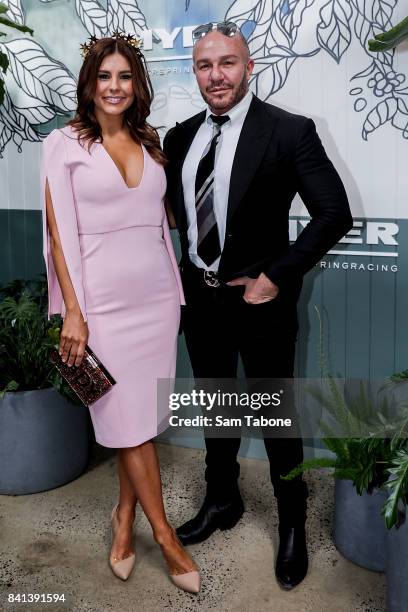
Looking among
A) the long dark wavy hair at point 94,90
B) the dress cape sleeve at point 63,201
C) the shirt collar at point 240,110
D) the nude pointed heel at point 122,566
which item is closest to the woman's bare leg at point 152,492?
the nude pointed heel at point 122,566

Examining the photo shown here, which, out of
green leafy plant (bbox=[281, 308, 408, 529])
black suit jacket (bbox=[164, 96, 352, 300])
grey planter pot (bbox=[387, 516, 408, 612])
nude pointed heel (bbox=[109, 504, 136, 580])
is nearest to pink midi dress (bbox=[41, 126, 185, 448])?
black suit jacket (bbox=[164, 96, 352, 300])

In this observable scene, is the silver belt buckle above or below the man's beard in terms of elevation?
below

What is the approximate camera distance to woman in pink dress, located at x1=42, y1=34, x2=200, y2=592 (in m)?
1.98

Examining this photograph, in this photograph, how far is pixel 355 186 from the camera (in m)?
2.71

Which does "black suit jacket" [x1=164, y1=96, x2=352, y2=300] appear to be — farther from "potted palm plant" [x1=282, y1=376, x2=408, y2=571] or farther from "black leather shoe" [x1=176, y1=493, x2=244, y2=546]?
"black leather shoe" [x1=176, y1=493, x2=244, y2=546]

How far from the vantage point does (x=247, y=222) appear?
2.14 metres

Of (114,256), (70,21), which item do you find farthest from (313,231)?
(70,21)

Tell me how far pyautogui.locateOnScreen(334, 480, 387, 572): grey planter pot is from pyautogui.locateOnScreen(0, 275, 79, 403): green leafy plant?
45.8 inches

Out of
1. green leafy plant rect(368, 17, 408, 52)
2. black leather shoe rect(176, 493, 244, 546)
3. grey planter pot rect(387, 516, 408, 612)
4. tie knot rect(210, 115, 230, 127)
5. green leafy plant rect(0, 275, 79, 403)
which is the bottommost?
black leather shoe rect(176, 493, 244, 546)

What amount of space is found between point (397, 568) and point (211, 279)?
1.04 metres

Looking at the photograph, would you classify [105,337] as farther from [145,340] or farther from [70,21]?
[70,21]

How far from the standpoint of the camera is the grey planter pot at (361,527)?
2189 millimetres

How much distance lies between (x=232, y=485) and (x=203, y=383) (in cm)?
45

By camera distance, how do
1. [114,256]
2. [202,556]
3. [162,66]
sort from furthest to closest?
[162,66] → [202,556] → [114,256]
